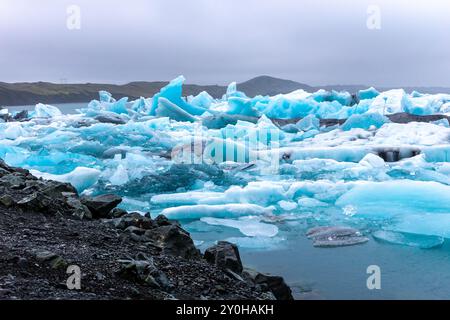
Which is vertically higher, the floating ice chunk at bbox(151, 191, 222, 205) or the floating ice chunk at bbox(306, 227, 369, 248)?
the floating ice chunk at bbox(151, 191, 222, 205)

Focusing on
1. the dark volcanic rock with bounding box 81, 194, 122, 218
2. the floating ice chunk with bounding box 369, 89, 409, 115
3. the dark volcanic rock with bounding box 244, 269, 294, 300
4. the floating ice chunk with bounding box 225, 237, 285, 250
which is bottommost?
the floating ice chunk with bounding box 225, 237, 285, 250

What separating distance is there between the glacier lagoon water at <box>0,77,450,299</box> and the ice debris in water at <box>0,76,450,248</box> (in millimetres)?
26

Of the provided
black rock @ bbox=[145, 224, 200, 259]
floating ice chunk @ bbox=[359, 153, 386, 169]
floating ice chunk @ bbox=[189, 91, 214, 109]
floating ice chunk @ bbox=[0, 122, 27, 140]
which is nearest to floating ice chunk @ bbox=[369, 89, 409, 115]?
floating ice chunk @ bbox=[189, 91, 214, 109]

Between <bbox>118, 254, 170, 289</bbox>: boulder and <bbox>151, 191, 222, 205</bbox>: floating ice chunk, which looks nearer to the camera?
<bbox>118, 254, 170, 289</bbox>: boulder

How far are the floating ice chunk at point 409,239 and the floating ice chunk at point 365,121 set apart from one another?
425 inches

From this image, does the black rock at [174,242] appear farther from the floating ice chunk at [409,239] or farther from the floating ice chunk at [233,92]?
the floating ice chunk at [233,92]

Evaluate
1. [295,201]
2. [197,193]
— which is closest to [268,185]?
[295,201]

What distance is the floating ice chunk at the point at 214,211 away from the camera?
24.0 feet

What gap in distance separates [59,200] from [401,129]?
1196 cm

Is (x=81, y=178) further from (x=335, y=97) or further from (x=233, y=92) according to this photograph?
(x=335, y=97)

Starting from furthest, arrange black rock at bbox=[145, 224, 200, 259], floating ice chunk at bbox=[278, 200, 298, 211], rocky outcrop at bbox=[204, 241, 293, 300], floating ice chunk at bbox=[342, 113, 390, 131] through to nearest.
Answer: floating ice chunk at bbox=[342, 113, 390, 131], floating ice chunk at bbox=[278, 200, 298, 211], black rock at bbox=[145, 224, 200, 259], rocky outcrop at bbox=[204, 241, 293, 300]

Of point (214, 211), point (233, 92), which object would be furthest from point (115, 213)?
point (233, 92)

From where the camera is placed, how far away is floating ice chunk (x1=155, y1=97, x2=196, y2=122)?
67.1ft

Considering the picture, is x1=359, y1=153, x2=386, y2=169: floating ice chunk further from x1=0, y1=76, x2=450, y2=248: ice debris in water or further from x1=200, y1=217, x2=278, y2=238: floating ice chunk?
x1=200, y1=217, x2=278, y2=238: floating ice chunk
